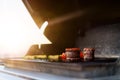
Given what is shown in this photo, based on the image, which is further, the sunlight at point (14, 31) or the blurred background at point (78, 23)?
the sunlight at point (14, 31)

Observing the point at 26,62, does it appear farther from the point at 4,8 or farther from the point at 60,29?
the point at 4,8

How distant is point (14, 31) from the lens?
19.1 feet

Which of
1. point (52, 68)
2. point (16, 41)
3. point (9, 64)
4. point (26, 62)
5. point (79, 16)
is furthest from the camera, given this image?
point (16, 41)

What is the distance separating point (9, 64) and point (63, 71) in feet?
5.82

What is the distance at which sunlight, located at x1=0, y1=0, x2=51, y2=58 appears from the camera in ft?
18.8

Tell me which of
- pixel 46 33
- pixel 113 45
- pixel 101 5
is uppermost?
pixel 101 5

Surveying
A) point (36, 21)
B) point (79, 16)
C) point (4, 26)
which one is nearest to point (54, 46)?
point (36, 21)

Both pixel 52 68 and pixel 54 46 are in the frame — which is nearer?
pixel 52 68

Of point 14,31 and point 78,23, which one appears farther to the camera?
point 14,31

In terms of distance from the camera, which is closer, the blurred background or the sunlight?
the blurred background

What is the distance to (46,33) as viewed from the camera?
531cm

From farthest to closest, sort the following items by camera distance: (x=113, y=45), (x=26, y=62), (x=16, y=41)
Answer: (x=16, y=41), (x=113, y=45), (x=26, y=62)

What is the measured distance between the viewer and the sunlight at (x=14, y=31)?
18.8 feet

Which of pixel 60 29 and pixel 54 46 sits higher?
pixel 60 29
